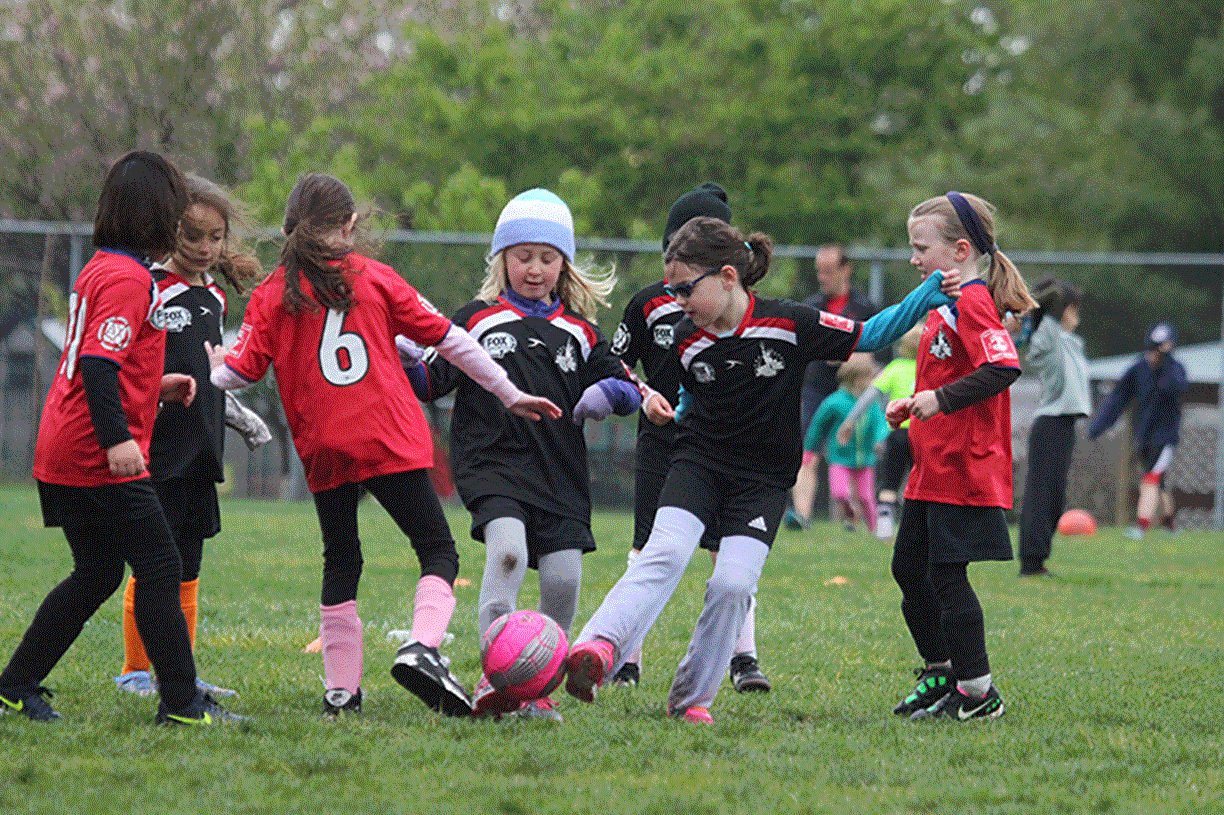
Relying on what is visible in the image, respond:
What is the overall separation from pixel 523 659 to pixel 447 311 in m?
10.7

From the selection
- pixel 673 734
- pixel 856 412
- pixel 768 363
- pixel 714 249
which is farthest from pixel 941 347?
pixel 856 412

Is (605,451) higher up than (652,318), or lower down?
lower down

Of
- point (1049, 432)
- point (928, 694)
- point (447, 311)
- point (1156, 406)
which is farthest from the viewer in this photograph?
point (447, 311)

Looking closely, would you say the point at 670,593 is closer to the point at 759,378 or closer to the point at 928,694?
the point at 759,378

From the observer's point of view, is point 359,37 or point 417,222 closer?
point 417,222

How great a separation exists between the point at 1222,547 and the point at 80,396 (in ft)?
37.1

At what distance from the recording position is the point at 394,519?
4.84m

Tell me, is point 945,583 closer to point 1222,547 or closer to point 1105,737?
point 1105,737

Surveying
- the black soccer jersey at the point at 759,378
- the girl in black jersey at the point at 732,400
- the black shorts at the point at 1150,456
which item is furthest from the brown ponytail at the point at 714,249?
the black shorts at the point at 1150,456

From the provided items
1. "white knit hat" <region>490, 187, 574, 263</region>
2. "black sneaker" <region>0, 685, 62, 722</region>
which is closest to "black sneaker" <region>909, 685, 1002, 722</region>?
"white knit hat" <region>490, 187, 574, 263</region>

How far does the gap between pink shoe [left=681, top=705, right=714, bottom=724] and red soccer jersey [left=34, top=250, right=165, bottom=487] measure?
194 cm

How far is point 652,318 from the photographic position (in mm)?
5883

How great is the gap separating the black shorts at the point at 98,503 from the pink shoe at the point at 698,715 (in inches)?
72.5

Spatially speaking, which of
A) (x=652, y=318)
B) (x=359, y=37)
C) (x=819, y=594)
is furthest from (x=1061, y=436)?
(x=359, y=37)
